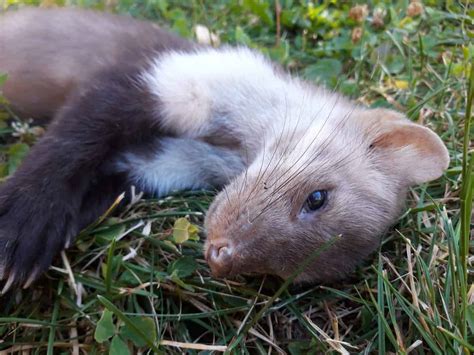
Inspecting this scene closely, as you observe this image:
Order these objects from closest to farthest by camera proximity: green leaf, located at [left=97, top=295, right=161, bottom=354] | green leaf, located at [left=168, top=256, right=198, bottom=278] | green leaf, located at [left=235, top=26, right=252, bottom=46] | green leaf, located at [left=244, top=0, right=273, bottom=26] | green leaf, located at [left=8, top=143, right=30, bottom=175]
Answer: green leaf, located at [left=97, top=295, right=161, bottom=354]
green leaf, located at [left=168, top=256, right=198, bottom=278]
green leaf, located at [left=8, top=143, right=30, bottom=175]
green leaf, located at [left=235, top=26, right=252, bottom=46]
green leaf, located at [left=244, top=0, right=273, bottom=26]

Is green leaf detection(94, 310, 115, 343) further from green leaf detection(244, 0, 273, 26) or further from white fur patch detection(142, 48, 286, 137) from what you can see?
green leaf detection(244, 0, 273, 26)

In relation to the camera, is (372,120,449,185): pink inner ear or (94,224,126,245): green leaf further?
(94,224,126,245): green leaf

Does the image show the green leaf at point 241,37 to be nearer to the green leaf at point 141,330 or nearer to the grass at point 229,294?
the grass at point 229,294

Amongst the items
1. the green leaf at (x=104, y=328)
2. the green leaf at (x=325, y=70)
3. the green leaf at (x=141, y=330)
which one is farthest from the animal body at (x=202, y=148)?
the green leaf at (x=325, y=70)

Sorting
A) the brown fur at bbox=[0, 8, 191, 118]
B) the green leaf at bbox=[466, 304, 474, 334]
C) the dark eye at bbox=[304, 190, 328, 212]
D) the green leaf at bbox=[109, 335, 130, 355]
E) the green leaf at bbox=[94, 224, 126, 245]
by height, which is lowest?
the green leaf at bbox=[466, 304, 474, 334]

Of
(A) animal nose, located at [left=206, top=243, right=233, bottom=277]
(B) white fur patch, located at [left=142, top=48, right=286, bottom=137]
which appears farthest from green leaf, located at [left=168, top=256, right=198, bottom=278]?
(B) white fur patch, located at [left=142, top=48, right=286, bottom=137]

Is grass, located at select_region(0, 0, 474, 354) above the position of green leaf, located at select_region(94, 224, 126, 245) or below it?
below

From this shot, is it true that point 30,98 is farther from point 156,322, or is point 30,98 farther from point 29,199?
point 156,322

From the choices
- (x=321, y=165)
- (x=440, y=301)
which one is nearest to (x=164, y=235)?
(x=321, y=165)
